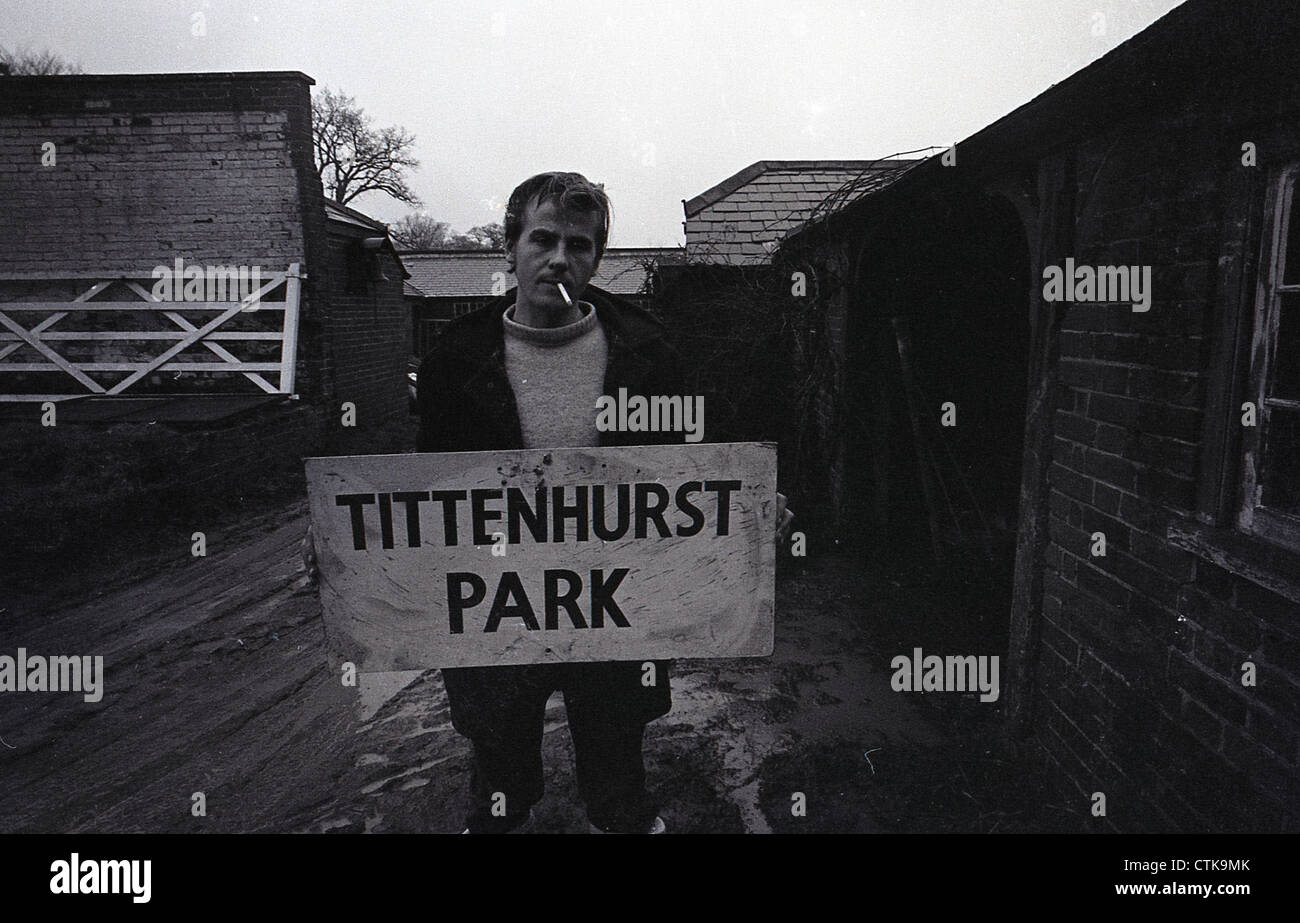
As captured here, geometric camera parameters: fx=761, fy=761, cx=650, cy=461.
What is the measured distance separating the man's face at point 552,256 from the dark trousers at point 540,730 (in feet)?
3.36

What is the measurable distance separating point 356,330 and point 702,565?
430 inches

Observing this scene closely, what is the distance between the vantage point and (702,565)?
6.38 ft

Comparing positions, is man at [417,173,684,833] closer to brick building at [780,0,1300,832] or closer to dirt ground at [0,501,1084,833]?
dirt ground at [0,501,1084,833]

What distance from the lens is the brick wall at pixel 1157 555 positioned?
199 cm

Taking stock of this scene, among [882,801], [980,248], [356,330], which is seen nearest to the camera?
[882,801]

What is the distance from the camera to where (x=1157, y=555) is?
7.82ft

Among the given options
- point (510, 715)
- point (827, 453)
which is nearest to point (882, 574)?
point (827, 453)


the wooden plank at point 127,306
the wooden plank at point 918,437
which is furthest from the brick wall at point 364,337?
the wooden plank at point 918,437

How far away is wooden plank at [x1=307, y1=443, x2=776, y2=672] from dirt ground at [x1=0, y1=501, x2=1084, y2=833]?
4.11 feet

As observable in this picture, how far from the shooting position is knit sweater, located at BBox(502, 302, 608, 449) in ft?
6.87

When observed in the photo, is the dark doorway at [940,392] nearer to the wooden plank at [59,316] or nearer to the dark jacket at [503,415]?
the dark jacket at [503,415]

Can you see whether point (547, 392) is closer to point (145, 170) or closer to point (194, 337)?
point (194, 337)

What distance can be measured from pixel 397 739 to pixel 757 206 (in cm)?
873
